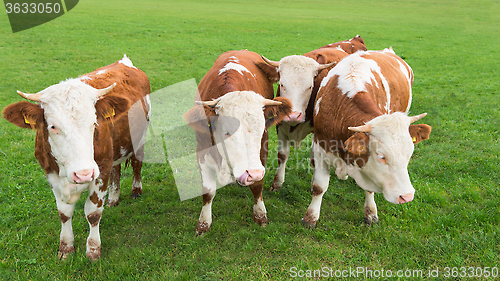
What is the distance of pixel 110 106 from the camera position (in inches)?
154

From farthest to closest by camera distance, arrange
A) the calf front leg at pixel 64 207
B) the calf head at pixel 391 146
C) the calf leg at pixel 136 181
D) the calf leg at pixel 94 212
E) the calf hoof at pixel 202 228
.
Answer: the calf leg at pixel 136 181 < the calf hoof at pixel 202 228 < the calf leg at pixel 94 212 < the calf front leg at pixel 64 207 < the calf head at pixel 391 146

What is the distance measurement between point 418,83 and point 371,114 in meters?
12.0

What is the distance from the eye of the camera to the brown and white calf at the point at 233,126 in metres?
3.91

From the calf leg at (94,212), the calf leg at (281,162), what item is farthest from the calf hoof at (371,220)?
the calf leg at (94,212)

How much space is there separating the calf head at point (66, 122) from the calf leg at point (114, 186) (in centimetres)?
219

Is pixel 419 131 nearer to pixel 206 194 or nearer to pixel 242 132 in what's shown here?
pixel 242 132

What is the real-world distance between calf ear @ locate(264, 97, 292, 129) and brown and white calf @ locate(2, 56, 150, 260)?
1802mm

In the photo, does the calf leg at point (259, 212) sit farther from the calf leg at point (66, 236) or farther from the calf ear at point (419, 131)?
the calf leg at point (66, 236)

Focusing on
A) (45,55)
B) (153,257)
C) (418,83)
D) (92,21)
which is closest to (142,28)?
(92,21)

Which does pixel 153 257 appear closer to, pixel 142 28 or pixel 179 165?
pixel 179 165

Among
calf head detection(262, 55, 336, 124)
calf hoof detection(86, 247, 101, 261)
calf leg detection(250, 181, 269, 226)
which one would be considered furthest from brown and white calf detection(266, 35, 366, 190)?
calf hoof detection(86, 247, 101, 261)

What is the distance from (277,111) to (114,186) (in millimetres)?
3318

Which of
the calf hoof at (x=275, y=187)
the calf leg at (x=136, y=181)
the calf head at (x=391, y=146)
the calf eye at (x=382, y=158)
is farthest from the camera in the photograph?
the calf hoof at (x=275, y=187)

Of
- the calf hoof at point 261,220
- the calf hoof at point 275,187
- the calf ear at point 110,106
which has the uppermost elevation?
the calf ear at point 110,106
